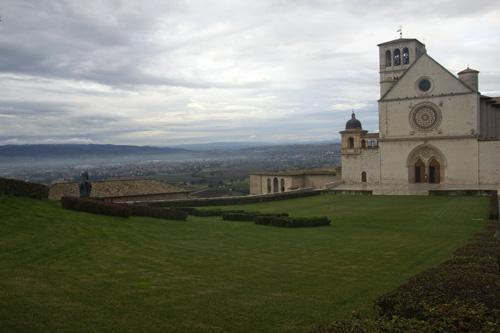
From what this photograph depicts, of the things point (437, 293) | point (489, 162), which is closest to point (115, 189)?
point (437, 293)

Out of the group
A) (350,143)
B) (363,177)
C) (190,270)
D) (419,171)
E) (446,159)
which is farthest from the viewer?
(350,143)

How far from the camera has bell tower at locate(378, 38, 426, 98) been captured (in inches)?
2447

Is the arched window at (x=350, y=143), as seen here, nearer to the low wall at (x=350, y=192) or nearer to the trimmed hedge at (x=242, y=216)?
the low wall at (x=350, y=192)

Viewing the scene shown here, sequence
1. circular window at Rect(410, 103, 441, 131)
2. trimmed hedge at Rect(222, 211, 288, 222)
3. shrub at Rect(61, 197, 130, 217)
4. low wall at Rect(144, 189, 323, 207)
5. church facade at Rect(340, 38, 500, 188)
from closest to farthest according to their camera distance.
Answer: shrub at Rect(61, 197, 130, 217), trimmed hedge at Rect(222, 211, 288, 222), low wall at Rect(144, 189, 323, 207), church facade at Rect(340, 38, 500, 188), circular window at Rect(410, 103, 441, 131)

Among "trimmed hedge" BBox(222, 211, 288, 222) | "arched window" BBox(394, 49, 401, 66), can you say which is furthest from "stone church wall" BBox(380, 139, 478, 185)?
"trimmed hedge" BBox(222, 211, 288, 222)

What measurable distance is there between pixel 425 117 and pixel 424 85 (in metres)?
→ 3.37

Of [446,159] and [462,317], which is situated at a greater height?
[446,159]

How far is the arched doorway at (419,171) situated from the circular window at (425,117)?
374cm

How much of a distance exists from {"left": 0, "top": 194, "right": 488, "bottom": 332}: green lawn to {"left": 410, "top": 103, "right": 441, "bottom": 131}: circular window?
2892 centimetres

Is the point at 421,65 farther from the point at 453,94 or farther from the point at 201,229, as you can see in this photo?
the point at 201,229

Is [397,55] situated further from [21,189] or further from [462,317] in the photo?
[462,317]

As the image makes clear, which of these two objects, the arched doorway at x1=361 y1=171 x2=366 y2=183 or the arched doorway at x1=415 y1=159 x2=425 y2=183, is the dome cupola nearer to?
the arched doorway at x1=361 y1=171 x2=366 y2=183

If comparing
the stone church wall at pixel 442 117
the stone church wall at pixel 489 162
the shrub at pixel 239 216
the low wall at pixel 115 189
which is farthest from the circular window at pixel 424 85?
the shrub at pixel 239 216

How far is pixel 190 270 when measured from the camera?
12555mm
